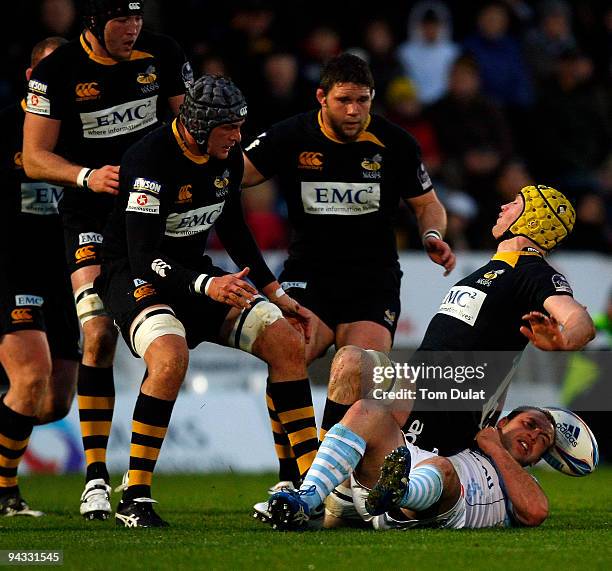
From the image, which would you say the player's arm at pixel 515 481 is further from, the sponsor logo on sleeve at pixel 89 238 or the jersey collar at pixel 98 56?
the jersey collar at pixel 98 56

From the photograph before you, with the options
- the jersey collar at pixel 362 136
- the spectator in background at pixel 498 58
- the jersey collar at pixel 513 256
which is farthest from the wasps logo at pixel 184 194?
the spectator in background at pixel 498 58

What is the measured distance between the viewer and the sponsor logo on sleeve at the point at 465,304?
6984 millimetres

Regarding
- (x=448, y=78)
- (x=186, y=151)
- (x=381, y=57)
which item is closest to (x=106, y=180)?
(x=186, y=151)

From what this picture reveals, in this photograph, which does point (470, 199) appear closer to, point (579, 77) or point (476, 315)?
point (579, 77)

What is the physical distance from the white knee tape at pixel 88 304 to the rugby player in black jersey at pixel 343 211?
4.22ft

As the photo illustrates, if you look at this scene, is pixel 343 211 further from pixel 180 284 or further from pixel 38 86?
pixel 38 86

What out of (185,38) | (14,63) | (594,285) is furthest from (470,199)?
(14,63)

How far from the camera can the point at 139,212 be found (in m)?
Answer: 7.29

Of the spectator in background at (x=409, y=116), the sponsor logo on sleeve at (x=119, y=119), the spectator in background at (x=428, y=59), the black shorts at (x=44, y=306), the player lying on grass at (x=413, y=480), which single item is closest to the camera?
the player lying on grass at (x=413, y=480)

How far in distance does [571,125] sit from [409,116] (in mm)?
2373

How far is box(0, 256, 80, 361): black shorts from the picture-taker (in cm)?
848

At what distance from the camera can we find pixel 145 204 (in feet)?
Result: 23.9

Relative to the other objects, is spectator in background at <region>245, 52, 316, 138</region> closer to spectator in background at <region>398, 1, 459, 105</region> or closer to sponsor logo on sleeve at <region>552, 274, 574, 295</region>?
spectator in background at <region>398, 1, 459, 105</region>

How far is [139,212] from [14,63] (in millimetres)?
6493
